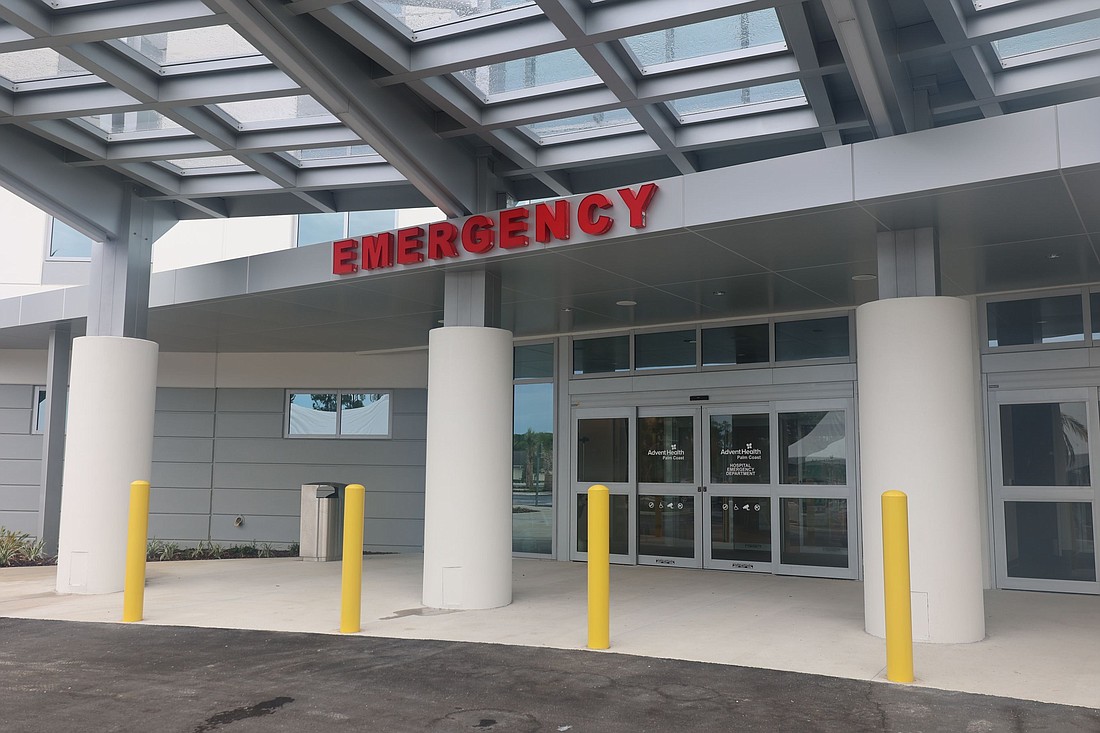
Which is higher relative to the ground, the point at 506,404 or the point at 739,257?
the point at 739,257

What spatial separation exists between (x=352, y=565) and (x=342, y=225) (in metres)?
8.10

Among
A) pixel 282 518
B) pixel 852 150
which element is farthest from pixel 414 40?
pixel 282 518

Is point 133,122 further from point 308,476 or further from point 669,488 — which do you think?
point 308,476

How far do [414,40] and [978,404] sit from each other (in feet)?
24.7

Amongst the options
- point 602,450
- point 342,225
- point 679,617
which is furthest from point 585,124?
point 342,225

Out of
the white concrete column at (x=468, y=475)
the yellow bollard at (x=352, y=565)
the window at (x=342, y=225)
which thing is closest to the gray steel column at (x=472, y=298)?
the white concrete column at (x=468, y=475)

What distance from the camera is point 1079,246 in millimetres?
8320

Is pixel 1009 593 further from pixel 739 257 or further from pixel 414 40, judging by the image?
pixel 414 40

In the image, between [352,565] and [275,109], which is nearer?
[352,565]

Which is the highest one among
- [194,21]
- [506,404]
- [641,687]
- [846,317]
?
[194,21]

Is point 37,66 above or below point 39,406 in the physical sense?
above

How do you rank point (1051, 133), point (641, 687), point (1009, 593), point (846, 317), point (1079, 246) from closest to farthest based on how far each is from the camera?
point (641, 687) → point (1051, 133) → point (1079, 246) → point (1009, 593) → point (846, 317)

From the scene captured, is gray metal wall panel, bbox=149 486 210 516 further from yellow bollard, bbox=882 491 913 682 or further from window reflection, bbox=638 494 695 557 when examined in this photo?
yellow bollard, bbox=882 491 913 682

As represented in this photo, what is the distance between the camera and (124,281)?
34.3 feet
